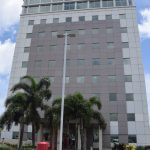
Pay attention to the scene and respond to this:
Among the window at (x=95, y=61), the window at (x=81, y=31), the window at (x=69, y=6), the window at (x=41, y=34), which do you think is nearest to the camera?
the window at (x=95, y=61)

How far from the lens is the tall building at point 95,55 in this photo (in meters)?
46.8

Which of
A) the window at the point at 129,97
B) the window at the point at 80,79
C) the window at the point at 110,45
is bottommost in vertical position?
the window at the point at 129,97

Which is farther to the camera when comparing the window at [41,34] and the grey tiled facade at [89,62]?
the window at [41,34]

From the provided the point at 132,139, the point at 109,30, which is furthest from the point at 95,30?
the point at 132,139

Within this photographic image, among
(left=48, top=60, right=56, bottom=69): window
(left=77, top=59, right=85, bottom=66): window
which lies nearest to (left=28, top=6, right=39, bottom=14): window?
(left=48, top=60, right=56, bottom=69): window

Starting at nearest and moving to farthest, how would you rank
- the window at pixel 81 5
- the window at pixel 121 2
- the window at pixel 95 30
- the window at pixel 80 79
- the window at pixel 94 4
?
the window at pixel 80 79, the window at pixel 95 30, the window at pixel 121 2, the window at pixel 94 4, the window at pixel 81 5

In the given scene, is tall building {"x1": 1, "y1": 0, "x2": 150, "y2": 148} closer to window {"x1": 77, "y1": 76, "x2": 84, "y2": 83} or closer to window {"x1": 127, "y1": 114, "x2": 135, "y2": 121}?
window {"x1": 77, "y1": 76, "x2": 84, "y2": 83}

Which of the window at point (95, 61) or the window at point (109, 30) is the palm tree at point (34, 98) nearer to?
the window at point (95, 61)

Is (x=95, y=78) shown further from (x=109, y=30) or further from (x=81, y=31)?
(x=81, y=31)

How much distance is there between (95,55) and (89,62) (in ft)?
6.85

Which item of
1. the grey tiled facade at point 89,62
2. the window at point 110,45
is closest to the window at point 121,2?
the grey tiled facade at point 89,62

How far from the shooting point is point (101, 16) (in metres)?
57.1

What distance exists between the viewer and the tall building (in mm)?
46812

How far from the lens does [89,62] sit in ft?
171
